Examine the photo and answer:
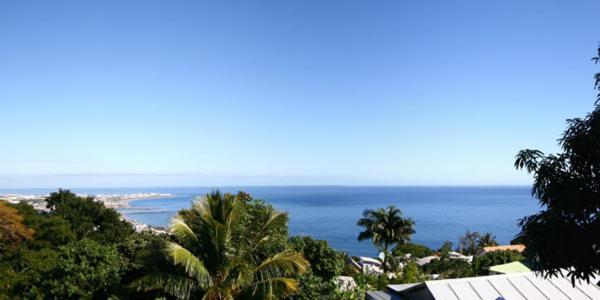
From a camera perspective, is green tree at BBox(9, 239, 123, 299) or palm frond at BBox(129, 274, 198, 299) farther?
green tree at BBox(9, 239, 123, 299)

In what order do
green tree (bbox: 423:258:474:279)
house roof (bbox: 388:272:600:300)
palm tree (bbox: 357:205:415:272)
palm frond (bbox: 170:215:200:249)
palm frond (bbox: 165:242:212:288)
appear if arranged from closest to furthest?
palm frond (bbox: 165:242:212:288)
palm frond (bbox: 170:215:200:249)
house roof (bbox: 388:272:600:300)
green tree (bbox: 423:258:474:279)
palm tree (bbox: 357:205:415:272)

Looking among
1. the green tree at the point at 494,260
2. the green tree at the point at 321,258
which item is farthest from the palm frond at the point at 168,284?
the green tree at the point at 494,260

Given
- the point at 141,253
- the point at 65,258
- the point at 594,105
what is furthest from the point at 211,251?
the point at 594,105

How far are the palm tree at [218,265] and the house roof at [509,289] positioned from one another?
4744 millimetres

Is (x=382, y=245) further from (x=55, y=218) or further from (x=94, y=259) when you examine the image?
(x=94, y=259)

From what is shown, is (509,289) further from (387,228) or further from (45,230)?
(45,230)

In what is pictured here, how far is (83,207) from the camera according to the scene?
102ft

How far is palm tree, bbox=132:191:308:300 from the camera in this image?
9.74 meters

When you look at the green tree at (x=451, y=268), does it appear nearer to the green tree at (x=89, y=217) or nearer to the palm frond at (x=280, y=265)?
the palm frond at (x=280, y=265)

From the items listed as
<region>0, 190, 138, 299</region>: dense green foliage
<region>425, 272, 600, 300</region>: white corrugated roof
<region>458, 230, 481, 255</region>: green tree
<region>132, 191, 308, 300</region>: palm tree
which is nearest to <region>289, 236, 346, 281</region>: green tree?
<region>425, 272, 600, 300</region>: white corrugated roof

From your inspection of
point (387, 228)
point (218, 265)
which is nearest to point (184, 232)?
point (218, 265)

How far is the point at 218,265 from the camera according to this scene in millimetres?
10305

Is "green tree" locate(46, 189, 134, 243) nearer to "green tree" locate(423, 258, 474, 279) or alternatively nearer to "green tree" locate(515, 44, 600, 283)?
"green tree" locate(423, 258, 474, 279)

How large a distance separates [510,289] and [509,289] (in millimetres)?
31
